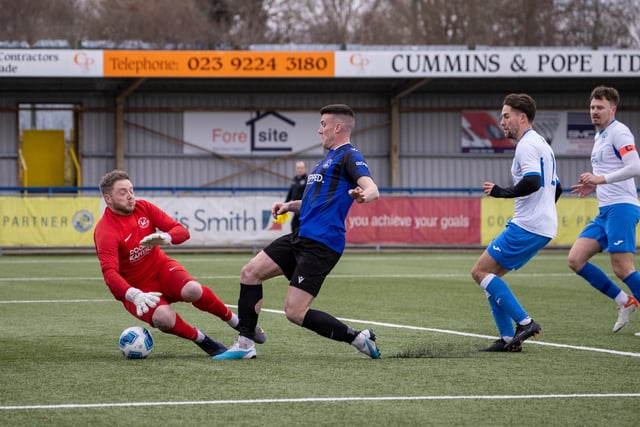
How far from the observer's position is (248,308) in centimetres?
765

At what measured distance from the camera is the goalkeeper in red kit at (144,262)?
7.50 meters

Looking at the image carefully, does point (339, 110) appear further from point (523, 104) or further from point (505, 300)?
point (505, 300)

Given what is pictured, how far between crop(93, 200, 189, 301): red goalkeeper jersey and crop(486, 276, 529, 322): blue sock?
2.42m

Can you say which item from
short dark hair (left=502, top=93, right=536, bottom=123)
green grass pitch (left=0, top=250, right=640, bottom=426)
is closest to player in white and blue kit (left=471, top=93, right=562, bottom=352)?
short dark hair (left=502, top=93, right=536, bottom=123)

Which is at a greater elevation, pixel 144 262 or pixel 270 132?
pixel 270 132

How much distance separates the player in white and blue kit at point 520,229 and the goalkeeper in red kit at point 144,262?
1877 millimetres

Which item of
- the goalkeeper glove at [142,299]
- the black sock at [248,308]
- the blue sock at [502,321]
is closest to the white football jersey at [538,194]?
the blue sock at [502,321]

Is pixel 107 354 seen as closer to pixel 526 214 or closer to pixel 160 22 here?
pixel 526 214

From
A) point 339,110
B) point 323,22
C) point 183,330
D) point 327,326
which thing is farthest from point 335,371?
point 323,22

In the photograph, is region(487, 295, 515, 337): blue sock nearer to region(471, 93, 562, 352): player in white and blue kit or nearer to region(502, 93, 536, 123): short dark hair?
region(471, 93, 562, 352): player in white and blue kit

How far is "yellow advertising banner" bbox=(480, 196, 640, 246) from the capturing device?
2350cm

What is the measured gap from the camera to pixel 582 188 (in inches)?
354

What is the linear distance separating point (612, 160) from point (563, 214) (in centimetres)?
1460

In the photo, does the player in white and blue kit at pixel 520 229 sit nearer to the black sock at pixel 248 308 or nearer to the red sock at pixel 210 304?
the black sock at pixel 248 308
